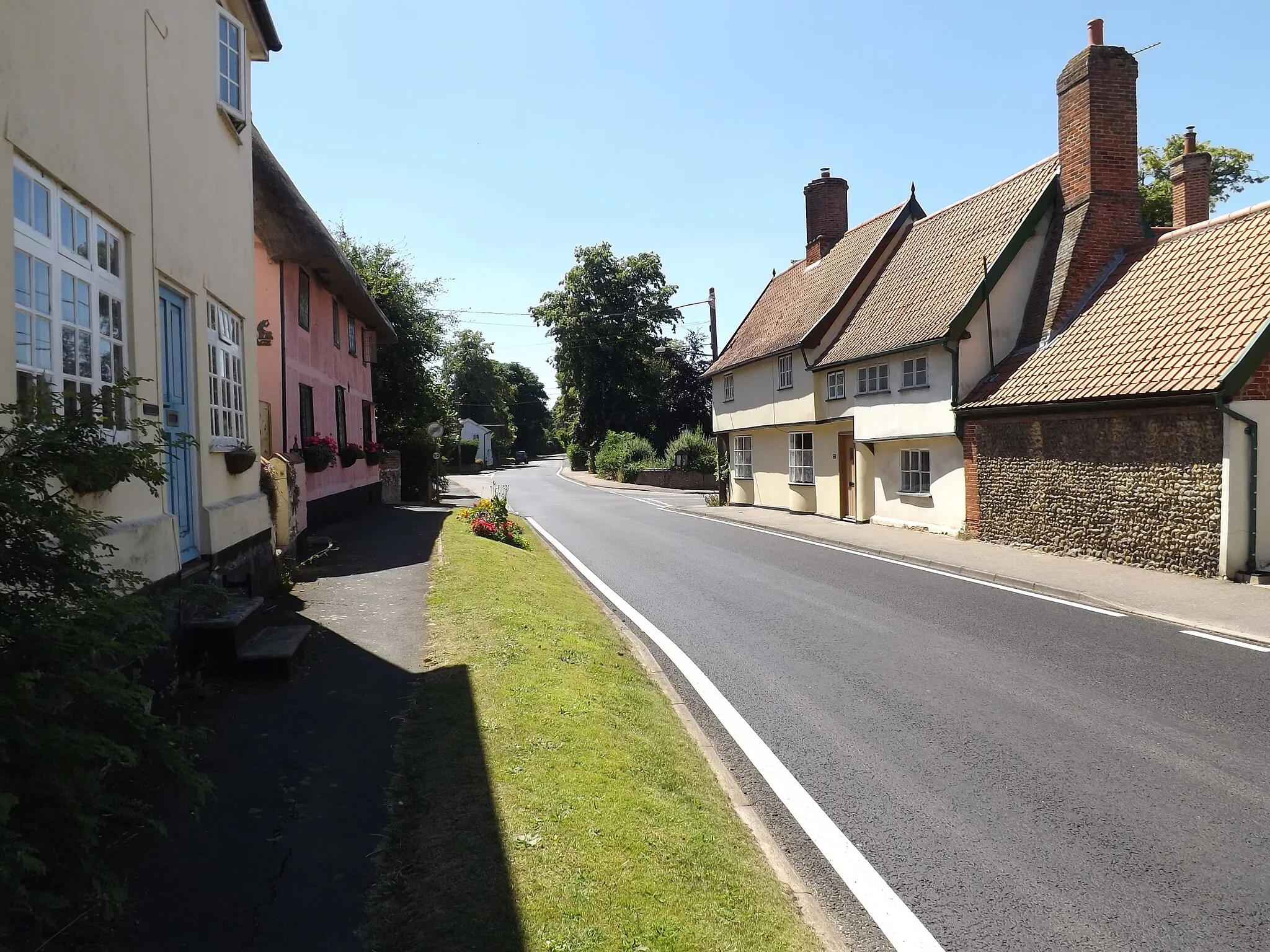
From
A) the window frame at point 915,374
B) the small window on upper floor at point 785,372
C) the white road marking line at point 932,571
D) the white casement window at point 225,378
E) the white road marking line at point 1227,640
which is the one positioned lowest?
the white road marking line at point 1227,640

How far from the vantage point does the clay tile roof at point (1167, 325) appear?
13031 mm

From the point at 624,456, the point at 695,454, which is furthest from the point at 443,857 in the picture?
the point at 624,456

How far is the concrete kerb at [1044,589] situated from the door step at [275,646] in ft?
28.7

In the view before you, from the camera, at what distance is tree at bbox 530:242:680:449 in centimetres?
5591

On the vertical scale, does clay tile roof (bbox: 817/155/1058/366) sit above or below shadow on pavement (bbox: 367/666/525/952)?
above

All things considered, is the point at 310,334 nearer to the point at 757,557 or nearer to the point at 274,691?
the point at 757,557

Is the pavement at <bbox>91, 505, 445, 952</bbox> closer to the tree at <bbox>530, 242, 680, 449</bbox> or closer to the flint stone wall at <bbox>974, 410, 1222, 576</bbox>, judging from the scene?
the flint stone wall at <bbox>974, 410, 1222, 576</bbox>

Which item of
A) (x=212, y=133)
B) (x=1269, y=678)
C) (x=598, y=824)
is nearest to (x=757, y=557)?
(x=1269, y=678)

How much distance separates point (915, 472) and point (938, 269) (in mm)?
5095

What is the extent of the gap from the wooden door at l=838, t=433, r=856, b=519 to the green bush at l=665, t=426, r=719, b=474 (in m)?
20.4

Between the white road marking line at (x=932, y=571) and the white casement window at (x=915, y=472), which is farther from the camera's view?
the white casement window at (x=915, y=472)

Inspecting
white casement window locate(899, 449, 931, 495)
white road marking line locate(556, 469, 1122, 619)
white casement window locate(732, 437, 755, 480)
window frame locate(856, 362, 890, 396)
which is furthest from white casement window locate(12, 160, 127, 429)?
white casement window locate(732, 437, 755, 480)

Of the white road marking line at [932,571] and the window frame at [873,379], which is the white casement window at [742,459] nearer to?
the white road marking line at [932,571]

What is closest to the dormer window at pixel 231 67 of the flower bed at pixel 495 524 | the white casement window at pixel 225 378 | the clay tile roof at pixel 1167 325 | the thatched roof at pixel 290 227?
the thatched roof at pixel 290 227
